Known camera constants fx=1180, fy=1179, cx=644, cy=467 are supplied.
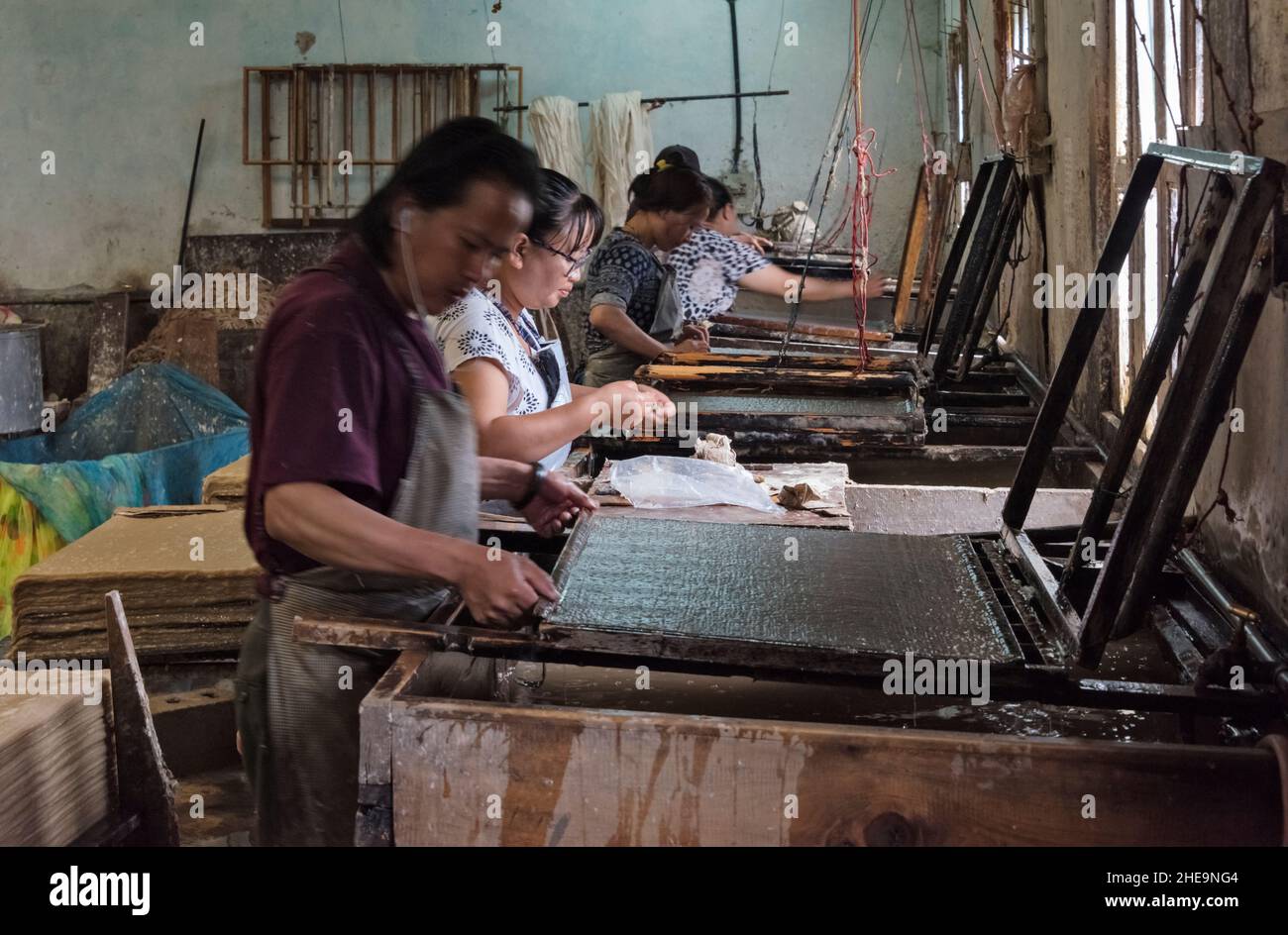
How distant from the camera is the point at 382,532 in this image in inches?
68.9

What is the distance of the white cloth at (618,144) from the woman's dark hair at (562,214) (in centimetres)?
707

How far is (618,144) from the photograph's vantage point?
398 inches

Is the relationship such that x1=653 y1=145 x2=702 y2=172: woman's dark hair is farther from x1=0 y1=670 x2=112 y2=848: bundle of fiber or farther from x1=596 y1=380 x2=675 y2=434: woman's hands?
x1=0 y1=670 x2=112 y2=848: bundle of fiber

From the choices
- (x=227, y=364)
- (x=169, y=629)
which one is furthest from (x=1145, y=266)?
(x=227, y=364)

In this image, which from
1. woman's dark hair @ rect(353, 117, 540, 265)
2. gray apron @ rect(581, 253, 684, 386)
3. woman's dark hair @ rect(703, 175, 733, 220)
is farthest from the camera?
woman's dark hair @ rect(703, 175, 733, 220)

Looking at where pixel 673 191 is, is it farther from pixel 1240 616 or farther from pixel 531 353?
pixel 1240 616

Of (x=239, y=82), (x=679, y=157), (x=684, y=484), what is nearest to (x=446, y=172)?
(x=684, y=484)

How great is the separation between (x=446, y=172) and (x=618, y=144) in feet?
28.2

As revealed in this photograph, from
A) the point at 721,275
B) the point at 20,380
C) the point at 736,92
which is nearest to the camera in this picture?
the point at 721,275

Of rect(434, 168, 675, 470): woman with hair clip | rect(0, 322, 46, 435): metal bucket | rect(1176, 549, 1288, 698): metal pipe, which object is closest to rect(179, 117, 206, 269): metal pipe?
rect(0, 322, 46, 435): metal bucket

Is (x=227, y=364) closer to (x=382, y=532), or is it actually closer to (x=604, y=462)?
(x=604, y=462)

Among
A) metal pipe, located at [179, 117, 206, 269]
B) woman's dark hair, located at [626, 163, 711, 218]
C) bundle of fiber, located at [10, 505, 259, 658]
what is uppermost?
metal pipe, located at [179, 117, 206, 269]

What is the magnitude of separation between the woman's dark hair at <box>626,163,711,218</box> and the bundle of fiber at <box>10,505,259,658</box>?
211 centimetres

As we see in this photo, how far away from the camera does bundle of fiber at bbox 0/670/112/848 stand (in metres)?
1.59
